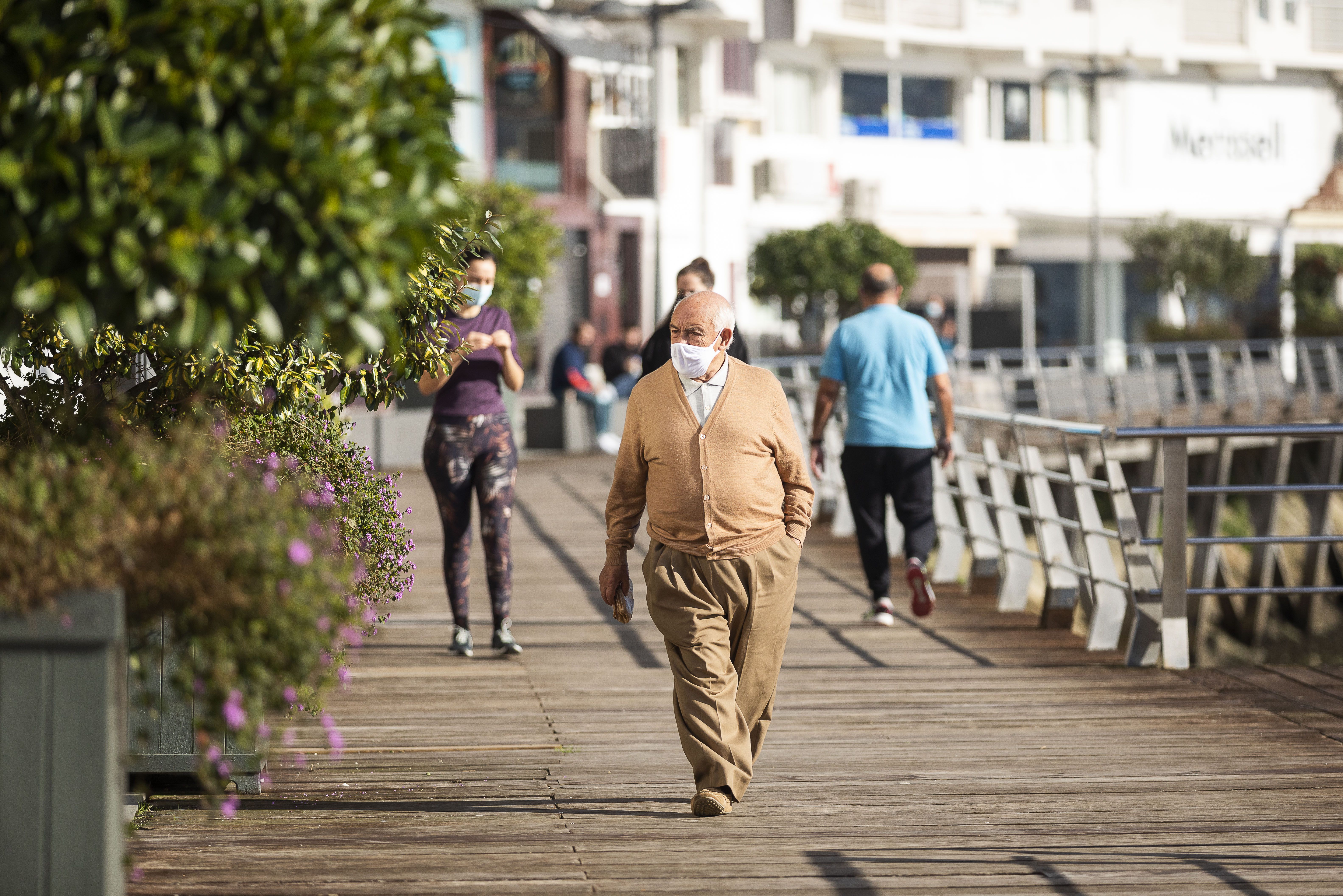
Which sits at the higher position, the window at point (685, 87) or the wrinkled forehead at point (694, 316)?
the window at point (685, 87)

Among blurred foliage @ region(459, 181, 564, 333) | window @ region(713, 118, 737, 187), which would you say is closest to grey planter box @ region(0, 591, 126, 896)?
blurred foliage @ region(459, 181, 564, 333)

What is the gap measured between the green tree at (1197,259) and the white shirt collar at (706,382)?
34.3 m

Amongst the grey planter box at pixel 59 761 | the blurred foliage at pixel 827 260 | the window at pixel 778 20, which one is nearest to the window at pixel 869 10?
the window at pixel 778 20

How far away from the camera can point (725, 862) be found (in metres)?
4.93

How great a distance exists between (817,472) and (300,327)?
16.7 feet

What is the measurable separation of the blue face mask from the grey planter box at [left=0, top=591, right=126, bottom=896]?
4.01 meters

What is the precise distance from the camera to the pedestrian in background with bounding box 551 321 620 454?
21.9 m

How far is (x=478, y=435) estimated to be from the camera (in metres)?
7.82

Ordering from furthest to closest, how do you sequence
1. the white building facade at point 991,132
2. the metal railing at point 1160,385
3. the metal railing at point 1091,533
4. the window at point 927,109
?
1. the window at point 927,109
2. the white building facade at point 991,132
3. the metal railing at point 1160,385
4. the metal railing at point 1091,533

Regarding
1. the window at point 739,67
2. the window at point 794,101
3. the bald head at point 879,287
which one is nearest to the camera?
the bald head at point 879,287

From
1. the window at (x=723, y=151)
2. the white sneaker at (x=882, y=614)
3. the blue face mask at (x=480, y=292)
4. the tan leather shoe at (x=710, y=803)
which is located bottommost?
the white sneaker at (x=882, y=614)

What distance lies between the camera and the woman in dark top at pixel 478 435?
307 inches

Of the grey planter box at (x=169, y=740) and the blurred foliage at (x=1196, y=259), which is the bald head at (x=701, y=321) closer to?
the grey planter box at (x=169, y=740)

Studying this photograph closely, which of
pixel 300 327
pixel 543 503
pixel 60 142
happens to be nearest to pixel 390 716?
pixel 300 327
